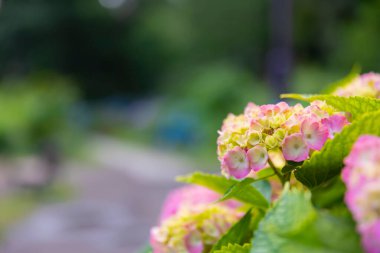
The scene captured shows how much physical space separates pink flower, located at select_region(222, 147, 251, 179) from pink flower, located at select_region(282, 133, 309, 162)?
4 cm

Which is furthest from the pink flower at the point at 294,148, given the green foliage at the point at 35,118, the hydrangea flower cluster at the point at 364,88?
the green foliage at the point at 35,118

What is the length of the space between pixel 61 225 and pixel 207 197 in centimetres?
582

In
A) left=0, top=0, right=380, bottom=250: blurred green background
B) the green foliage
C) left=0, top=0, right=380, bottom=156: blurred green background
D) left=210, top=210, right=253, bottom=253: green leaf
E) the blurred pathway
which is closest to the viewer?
left=210, top=210, right=253, bottom=253: green leaf

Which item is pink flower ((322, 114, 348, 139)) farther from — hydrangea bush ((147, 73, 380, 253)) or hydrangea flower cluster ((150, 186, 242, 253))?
hydrangea flower cluster ((150, 186, 242, 253))

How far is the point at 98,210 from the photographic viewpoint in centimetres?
712

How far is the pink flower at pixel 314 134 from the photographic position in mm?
564

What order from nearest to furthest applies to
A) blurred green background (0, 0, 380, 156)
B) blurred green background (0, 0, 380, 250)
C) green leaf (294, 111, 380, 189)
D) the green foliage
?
green leaf (294, 111, 380, 189), the green foliage, blurred green background (0, 0, 380, 250), blurred green background (0, 0, 380, 156)

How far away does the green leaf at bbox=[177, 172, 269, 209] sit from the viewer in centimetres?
65

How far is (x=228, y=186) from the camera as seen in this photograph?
0.71m

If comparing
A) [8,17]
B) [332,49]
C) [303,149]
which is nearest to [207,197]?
[303,149]

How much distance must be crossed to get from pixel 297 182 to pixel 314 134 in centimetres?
10

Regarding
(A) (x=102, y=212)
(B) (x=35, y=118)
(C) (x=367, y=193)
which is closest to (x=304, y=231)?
(C) (x=367, y=193)

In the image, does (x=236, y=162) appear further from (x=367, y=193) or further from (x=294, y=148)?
(x=367, y=193)

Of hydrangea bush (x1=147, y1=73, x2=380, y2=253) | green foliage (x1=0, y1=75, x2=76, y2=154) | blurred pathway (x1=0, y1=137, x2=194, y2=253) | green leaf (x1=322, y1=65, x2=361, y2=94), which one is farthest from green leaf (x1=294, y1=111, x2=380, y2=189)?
green foliage (x1=0, y1=75, x2=76, y2=154)
